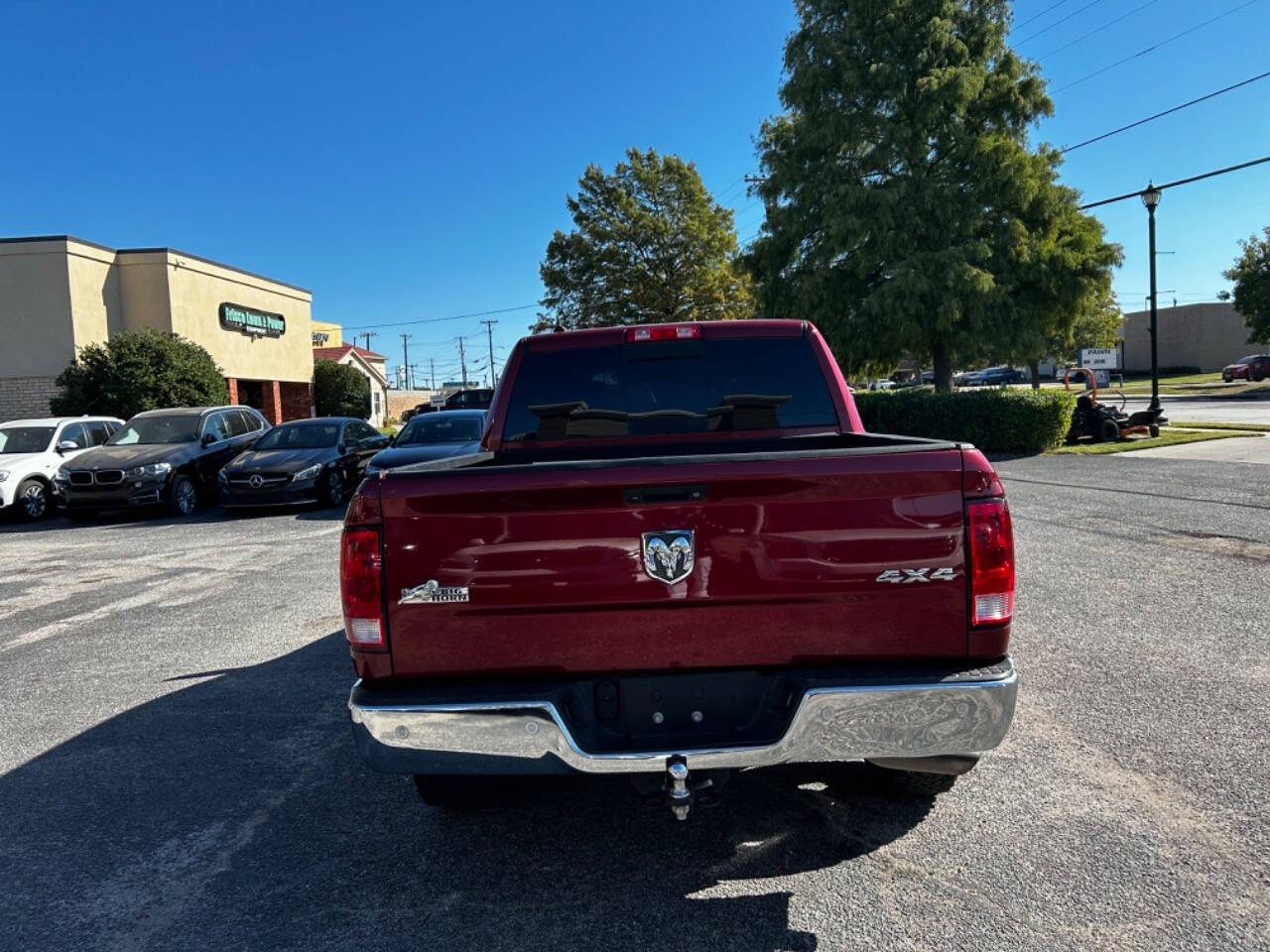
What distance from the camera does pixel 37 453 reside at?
1497cm

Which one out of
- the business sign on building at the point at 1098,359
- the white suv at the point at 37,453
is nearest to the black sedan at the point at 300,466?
the white suv at the point at 37,453

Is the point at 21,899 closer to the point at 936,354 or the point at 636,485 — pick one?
the point at 636,485

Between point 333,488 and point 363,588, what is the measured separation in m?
12.2

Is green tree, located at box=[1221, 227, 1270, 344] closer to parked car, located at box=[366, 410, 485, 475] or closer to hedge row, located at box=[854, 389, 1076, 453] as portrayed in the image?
hedge row, located at box=[854, 389, 1076, 453]

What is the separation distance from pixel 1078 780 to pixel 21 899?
408 cm

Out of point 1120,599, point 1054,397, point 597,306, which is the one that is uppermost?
point 597,306

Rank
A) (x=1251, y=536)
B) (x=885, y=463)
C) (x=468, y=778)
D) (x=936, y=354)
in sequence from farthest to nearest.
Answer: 1. (x=936, y=354)
2. (x=1251, y=536)
3. (x=468, y=778)
4. (x=885, y=463)

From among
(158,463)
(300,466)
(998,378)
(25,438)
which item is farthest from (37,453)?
(998,378)

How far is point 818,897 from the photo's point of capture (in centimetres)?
293

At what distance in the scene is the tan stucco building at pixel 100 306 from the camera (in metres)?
22.6

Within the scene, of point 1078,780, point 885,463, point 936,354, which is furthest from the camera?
point 936,354

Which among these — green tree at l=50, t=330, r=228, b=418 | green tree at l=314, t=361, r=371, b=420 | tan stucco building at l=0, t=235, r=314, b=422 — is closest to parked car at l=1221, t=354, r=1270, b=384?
green tree at l=314, t=361, r=371, b=420

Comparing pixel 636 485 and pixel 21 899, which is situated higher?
pixel 636 485

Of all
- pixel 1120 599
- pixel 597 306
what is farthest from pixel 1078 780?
pixel 597 306
